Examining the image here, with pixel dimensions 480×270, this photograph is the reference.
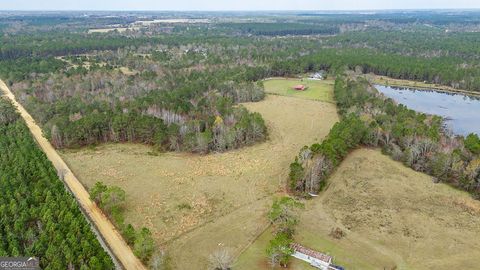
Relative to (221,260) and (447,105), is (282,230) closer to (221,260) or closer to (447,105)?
(221,260)

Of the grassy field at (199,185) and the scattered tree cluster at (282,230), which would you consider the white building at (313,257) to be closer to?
the scattered tree cluster at (282,230)

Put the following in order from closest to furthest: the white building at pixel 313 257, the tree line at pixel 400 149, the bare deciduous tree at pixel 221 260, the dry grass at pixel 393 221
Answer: the bare deciduous tree at pixel 221 260
the white building at pixel 313 257
the dry grass at pixel 393 221
the tree line at pixel 400 149

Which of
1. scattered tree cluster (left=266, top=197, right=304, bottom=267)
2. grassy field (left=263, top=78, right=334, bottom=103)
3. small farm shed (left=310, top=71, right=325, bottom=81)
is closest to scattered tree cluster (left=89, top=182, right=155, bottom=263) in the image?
scattered tree cluster (left=266, top=197, right=304, bottom=267)

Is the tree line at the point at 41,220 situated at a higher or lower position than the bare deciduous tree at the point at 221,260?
higher

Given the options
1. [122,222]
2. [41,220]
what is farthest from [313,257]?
[41,220]

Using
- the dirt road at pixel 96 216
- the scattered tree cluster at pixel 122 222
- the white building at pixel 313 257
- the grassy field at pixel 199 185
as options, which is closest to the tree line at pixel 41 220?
the dirt road at pixel 96 216

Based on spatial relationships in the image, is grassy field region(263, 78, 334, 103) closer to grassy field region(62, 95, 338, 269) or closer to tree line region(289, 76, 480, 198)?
grassy field region(62, 95, 338, 269)
